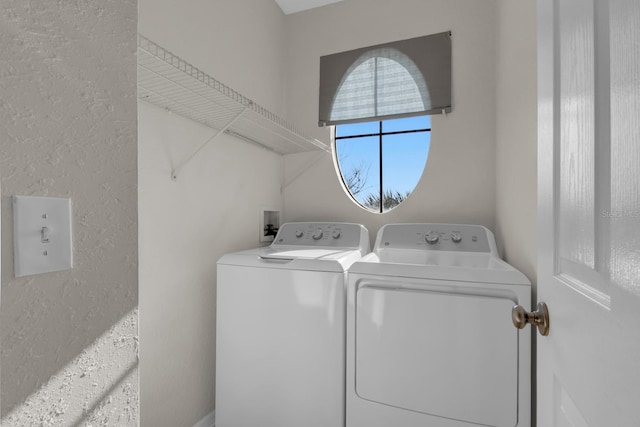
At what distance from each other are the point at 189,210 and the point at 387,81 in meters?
1.70

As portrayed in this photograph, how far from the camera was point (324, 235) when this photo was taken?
213 cm

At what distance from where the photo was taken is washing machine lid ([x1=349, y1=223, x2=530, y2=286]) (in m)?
1.40

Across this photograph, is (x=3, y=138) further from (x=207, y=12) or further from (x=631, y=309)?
(x=207, y=12)

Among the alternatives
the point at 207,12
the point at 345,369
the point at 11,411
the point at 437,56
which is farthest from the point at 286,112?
the point at 11,411

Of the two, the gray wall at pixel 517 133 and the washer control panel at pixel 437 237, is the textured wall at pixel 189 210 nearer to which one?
the washer control panel at pixel 437 237

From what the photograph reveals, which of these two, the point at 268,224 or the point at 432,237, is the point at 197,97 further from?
the point at 432,237

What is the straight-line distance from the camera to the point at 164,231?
4.96ft

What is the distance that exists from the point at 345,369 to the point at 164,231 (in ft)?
3.64

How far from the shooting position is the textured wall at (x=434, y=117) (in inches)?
82.0

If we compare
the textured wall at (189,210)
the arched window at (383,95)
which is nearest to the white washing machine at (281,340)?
the textured wall at (189,210)

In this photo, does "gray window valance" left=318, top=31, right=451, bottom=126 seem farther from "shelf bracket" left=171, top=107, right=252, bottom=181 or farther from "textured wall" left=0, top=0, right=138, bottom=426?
"textured wall" left=0, top=0, right=138, bottom=426

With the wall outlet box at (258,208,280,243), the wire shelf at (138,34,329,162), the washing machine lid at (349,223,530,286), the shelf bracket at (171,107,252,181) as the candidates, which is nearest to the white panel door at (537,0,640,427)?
the washing machine lid at (349,223,530,286)

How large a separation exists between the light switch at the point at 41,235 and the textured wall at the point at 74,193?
1 centimetres

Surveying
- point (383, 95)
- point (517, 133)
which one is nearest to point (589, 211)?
point (517, 133)
